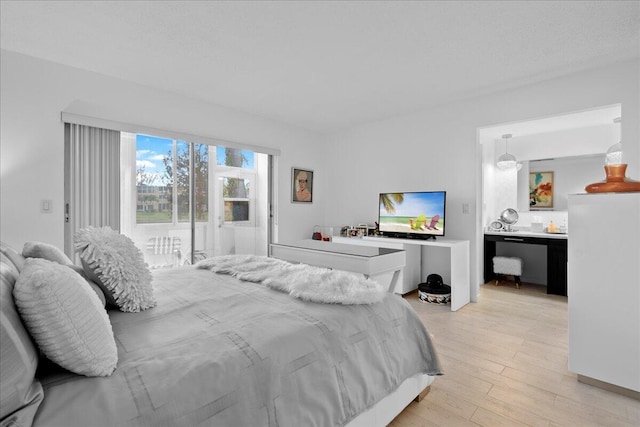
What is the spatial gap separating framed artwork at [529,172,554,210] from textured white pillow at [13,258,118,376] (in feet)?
18.1

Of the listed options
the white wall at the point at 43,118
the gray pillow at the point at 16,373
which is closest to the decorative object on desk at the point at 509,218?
the white wall at the point at 43,118

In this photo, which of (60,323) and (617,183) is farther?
(617,183)

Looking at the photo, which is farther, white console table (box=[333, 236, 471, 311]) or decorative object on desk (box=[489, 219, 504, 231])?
decorative object on desk (box=[489, 219, 504, 231])

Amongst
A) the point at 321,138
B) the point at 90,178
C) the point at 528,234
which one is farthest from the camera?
the point at 321,138

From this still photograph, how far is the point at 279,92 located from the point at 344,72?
2.91ft

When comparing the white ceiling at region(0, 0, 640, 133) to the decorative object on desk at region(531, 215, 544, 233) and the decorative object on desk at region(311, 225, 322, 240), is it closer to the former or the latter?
the decorative object on desk at region(531, 215, 544, 233)

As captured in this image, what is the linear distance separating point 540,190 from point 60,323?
5.62m

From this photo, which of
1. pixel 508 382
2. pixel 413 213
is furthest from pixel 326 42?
pixel 508 382

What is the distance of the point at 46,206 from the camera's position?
2885 mm

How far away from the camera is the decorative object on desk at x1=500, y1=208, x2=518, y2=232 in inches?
192

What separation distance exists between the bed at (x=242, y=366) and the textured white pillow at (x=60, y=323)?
1.5 inches

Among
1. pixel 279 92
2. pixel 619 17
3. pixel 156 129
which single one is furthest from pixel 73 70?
pixel 619 17

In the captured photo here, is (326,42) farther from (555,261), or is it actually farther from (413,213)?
(555,261)

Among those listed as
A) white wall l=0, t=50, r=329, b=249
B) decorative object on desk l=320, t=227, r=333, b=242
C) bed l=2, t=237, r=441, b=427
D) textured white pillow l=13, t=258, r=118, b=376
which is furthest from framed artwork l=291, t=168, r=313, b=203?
textured white pillow l=13, t=258, r=118, b=376
